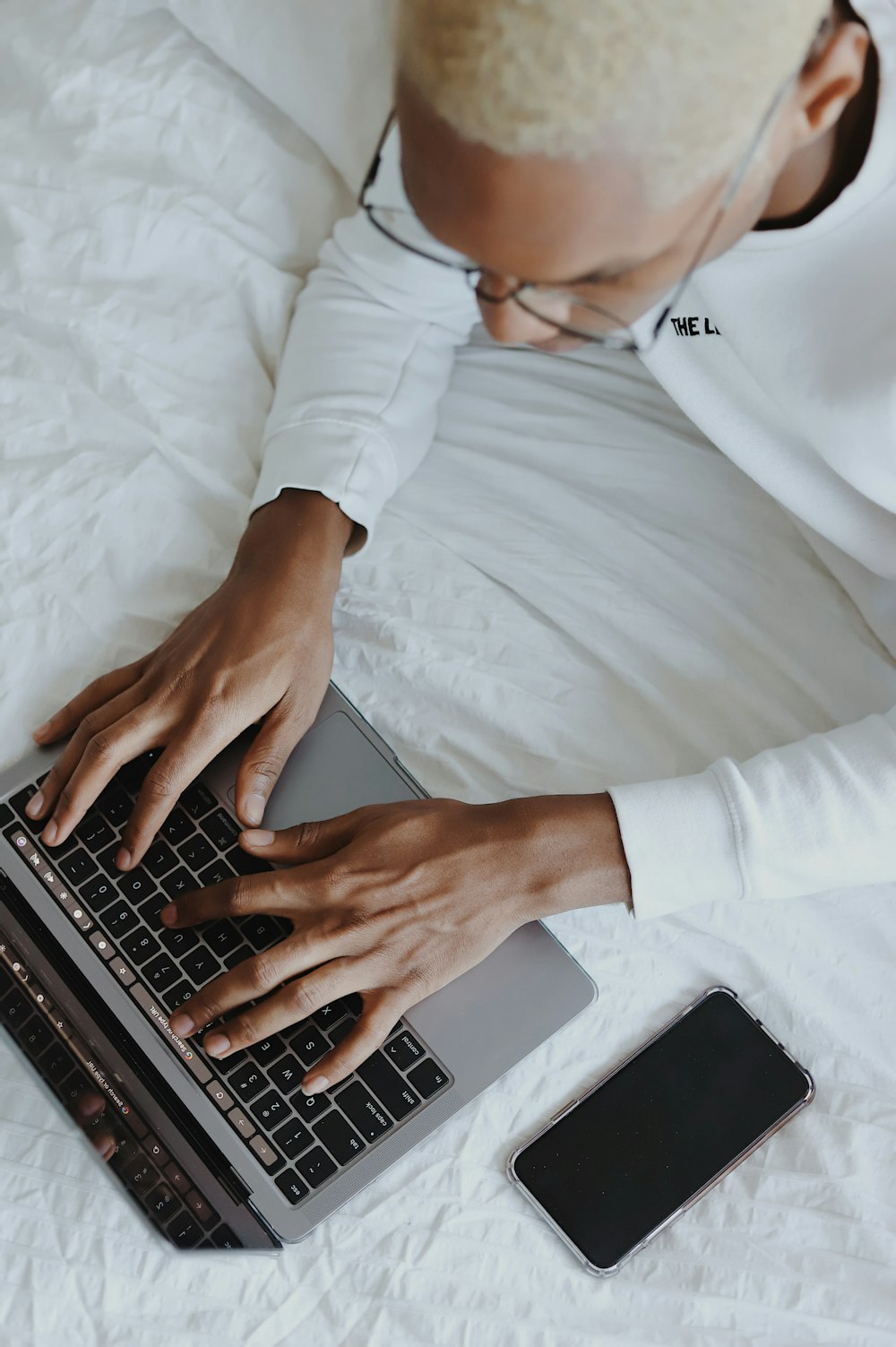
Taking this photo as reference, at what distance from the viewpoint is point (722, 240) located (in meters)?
0.48

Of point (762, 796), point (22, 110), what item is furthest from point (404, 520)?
point (22, 110)

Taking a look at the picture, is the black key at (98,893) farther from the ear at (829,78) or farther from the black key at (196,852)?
the ear at (829,78)

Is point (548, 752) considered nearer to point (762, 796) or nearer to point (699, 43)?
point (762, 796)

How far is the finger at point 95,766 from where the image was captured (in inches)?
28.3

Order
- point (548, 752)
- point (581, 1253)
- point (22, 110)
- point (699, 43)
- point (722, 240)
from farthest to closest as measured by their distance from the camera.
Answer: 1. point (22, 110)
2. point (548, 752)
3. point (581, 1253)
4. point (722, 240)
5. point (699, 43)

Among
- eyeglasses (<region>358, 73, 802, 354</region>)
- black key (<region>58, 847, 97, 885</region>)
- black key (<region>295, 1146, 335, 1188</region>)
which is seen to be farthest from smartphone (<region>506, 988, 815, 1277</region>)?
eyeglasses (<region>358, 73, 802, 354</region>)

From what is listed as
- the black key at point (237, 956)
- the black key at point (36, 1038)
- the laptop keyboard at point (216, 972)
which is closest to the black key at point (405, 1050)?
the laptop keyboard at point (216, 972)

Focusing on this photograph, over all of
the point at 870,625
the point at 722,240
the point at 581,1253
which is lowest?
the point at 581,1253

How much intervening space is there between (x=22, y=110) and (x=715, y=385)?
0.62 m

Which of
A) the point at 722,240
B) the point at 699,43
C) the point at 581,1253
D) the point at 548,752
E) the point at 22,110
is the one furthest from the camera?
the point at 22,110

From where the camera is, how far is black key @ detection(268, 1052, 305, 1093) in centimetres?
69

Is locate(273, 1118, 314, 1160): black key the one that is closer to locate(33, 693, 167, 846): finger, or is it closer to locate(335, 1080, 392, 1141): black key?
locate(335, 1080, 392, 1141): black key

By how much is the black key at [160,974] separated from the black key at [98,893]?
0.17 ft

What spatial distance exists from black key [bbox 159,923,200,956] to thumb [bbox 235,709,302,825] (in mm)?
79
